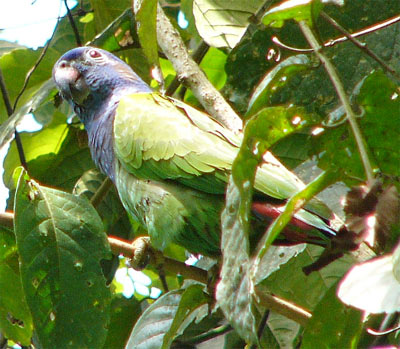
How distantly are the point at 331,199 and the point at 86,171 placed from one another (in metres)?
1.75

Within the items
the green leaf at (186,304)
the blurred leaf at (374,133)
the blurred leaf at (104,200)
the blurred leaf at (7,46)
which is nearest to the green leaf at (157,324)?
the green leaf at (186,304)

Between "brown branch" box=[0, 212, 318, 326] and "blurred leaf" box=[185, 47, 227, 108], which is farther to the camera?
"blurred leaf" box=[185, 47, 227, 108]

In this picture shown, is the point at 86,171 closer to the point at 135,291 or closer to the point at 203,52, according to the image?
the point at 203,52

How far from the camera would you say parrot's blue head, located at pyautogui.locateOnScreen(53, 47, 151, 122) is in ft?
10.7

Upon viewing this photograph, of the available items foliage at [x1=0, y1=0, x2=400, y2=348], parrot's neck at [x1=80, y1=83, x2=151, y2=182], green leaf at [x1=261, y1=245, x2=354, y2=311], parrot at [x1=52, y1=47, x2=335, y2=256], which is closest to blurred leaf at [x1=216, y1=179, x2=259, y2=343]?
foliage at [x1=0, y1=0, x2=400, y2=348]

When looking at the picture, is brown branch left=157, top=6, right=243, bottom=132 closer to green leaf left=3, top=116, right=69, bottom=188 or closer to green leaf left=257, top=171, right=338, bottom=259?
green leaf left=3, top=116, right=69, bottom=188

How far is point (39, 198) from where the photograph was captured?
7.23ft

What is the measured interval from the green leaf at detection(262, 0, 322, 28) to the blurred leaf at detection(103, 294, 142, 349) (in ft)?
6.28

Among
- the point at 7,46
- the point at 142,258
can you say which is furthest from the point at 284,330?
the point at 7,46

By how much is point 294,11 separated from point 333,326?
0.69 m

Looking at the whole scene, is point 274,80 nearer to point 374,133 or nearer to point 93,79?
point 374,133

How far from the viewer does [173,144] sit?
2609mm

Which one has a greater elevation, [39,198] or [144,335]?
[39,198]

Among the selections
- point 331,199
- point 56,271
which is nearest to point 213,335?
point 56,271
